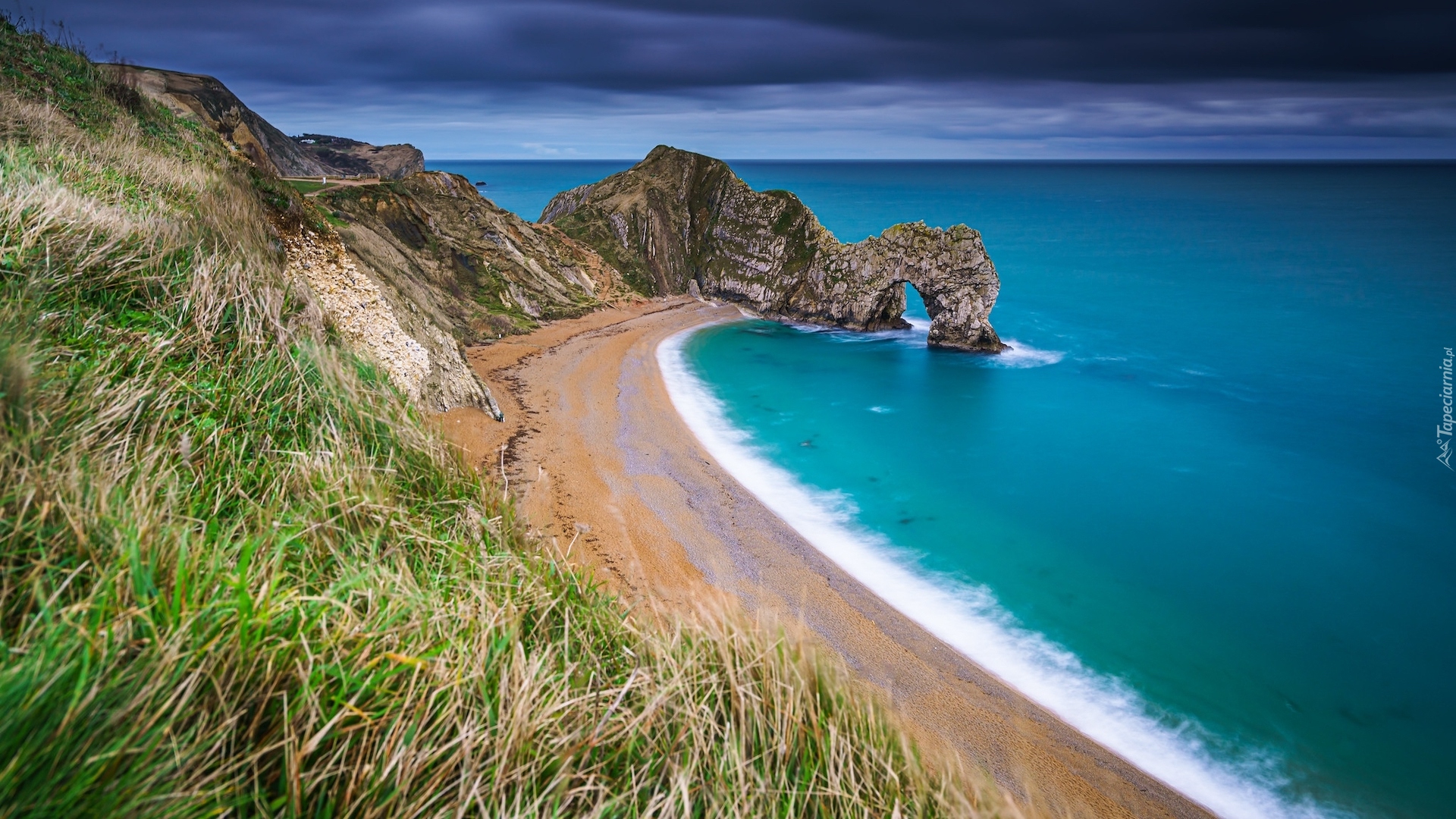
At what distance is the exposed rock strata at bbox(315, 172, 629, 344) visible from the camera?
2606 cm

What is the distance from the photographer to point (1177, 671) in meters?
13.2

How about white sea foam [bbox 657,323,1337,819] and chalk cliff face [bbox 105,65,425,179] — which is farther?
chalk cliff face [bbox 105,65,425,179]

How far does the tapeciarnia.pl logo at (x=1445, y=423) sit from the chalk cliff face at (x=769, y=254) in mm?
17903

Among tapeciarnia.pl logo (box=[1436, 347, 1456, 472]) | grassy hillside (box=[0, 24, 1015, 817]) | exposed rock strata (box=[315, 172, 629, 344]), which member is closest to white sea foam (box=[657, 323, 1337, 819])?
grassy hillside (box=[0, 24, 1015, 817])

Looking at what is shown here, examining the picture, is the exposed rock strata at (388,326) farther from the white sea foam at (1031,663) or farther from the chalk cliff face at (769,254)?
the chalk cliff face at (769,254)

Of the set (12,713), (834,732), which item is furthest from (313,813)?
(834,732)

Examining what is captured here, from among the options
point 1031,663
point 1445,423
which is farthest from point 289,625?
point 1445,423

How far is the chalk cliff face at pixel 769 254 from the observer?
124 ft

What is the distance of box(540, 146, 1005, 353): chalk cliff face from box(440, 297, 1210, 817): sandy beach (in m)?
19.0

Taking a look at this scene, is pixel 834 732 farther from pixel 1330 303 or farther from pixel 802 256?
pixel 1330 303

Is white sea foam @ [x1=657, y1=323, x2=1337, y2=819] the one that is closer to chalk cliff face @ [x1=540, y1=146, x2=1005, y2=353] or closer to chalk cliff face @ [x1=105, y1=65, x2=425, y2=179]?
chalk cliff face @ [x1=105, y1=65, x2=425, y2=179]

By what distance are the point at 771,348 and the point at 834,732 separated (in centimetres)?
3421

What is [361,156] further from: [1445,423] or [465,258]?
[1445,423]

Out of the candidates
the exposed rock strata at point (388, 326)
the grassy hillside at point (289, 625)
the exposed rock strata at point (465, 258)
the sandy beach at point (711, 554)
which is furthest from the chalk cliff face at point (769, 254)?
the grassy hillside at point (289, 625)
